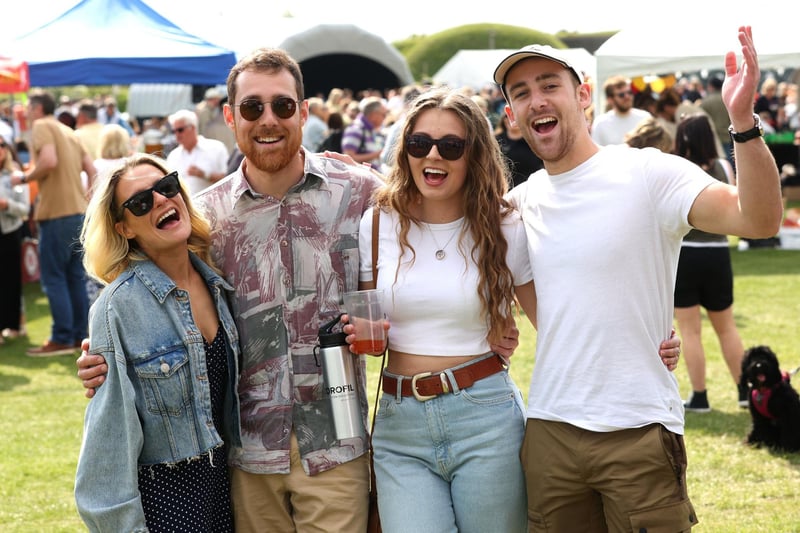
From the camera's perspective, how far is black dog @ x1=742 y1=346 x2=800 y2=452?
6035mm

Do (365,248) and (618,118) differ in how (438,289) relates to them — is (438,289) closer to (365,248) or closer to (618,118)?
(365,248)

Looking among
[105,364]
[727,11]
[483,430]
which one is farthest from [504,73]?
[727,11]

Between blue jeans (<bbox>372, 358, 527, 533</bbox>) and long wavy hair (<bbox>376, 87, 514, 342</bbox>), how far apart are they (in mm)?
260

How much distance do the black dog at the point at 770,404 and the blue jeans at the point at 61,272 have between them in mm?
6500

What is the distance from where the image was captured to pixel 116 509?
116 inches

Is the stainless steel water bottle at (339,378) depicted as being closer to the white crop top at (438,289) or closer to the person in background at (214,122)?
the white crop top at (438,289)

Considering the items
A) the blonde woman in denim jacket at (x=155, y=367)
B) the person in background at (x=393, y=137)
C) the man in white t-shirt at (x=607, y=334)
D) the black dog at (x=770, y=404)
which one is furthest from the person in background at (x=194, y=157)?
the man in white t-shirt at (x=607, y=334)

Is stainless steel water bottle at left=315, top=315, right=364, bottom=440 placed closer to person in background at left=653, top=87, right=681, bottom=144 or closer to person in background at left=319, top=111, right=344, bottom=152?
person in background at left=319, top=111, right=344, bottom=152

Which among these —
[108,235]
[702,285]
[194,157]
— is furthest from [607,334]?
[194,157]

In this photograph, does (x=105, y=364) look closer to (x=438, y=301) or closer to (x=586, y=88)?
(x=438, y=301)

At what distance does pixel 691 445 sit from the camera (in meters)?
6.31

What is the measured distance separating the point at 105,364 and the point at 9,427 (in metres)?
4.80

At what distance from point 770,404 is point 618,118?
5.04 m

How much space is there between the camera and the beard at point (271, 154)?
3.41m
